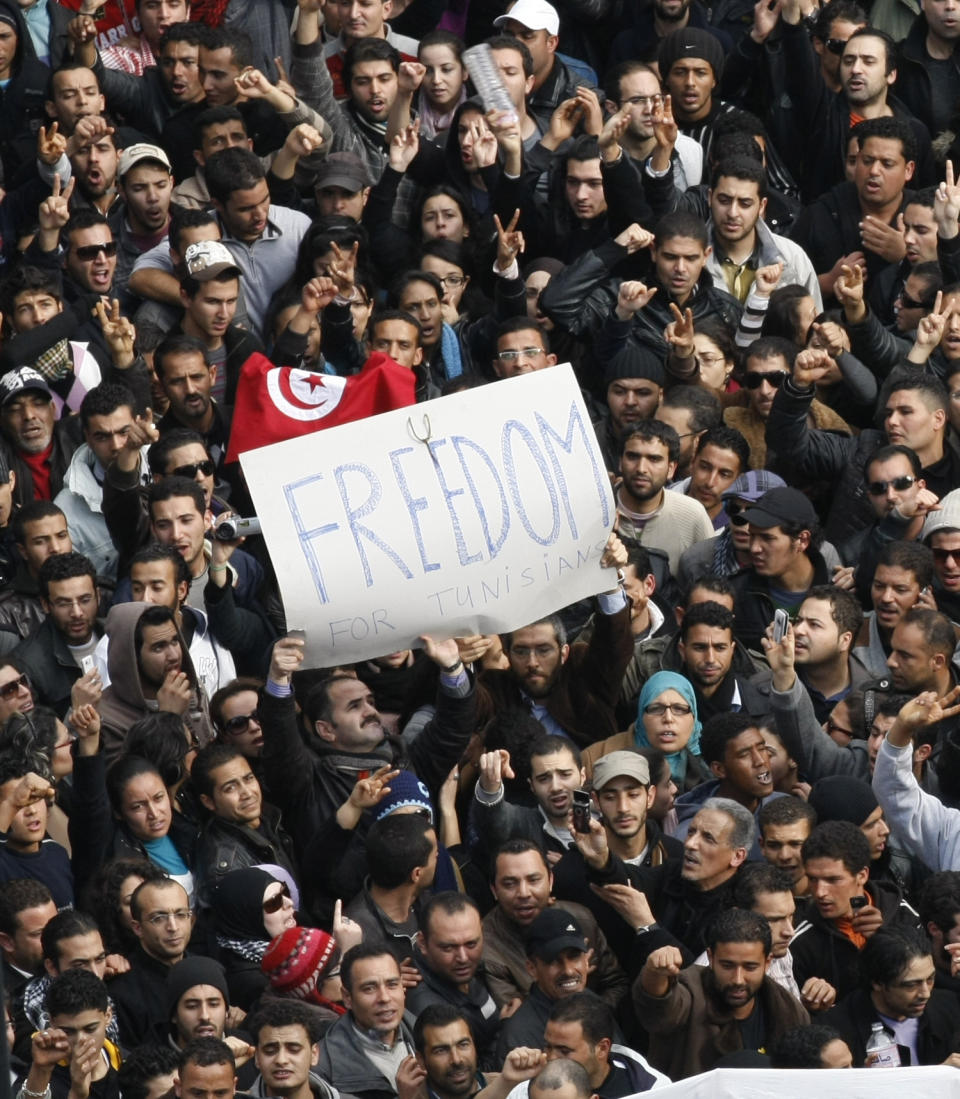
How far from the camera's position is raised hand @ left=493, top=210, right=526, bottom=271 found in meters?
12.6

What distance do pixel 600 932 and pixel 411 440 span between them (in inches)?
69.7

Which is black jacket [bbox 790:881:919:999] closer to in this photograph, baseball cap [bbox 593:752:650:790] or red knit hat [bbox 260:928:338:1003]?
baseball cap [bbox 593:752:650:790]

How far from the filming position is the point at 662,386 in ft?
41.4

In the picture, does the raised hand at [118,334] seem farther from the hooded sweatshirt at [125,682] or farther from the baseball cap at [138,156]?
the hooded sweatshirt at [125,682]

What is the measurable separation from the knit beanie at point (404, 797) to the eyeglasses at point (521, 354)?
105 inches

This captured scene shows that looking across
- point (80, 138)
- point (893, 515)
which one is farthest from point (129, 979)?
point (80, 138)

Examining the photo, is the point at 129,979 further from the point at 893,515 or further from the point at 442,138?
the point at 442,138

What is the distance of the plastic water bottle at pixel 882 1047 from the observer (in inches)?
371

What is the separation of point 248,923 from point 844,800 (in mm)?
2041

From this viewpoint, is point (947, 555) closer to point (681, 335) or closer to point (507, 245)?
point (681, 335)

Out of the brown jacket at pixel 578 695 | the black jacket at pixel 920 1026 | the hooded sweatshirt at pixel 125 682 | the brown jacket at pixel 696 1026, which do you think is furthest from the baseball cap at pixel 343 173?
the black jacket at pixel 920 1026

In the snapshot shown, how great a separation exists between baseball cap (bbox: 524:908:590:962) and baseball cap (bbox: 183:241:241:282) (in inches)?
143

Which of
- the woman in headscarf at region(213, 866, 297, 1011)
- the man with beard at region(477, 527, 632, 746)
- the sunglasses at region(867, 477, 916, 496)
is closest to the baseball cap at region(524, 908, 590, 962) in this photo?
the woman in headscarf at region(213, 866, 297, 1011)

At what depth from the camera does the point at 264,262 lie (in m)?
12.9
